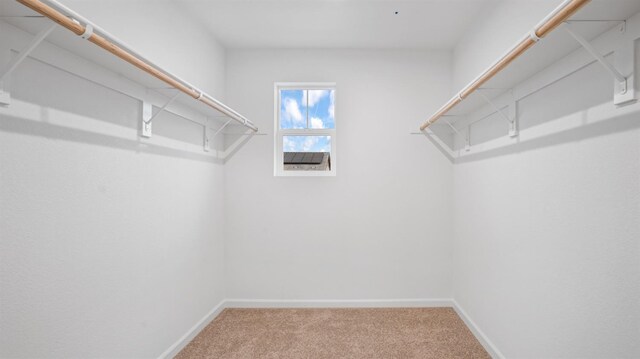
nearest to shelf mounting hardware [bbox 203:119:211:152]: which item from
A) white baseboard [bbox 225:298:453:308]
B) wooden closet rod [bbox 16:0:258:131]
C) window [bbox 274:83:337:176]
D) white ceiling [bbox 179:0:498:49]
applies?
wooden closet rod [bbox 16:0:258:131]

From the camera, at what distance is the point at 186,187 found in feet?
7.06

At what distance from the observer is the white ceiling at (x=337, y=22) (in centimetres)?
212

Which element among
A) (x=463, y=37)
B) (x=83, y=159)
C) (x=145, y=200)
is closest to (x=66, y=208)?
(x=83, y=159)

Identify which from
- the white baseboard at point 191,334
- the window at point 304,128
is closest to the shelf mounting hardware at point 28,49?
the white baseboard at point 191,334

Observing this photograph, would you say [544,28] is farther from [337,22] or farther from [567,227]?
[337,22]

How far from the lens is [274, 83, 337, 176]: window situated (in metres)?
2.91

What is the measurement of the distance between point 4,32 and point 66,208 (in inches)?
27.0

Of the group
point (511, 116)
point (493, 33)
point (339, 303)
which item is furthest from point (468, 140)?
point (339, 303)

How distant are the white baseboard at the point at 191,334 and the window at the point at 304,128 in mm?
1404

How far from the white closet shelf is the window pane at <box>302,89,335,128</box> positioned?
1183 mm

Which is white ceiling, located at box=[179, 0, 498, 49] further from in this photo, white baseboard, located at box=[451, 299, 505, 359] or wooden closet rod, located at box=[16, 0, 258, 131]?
white baseboard, located at box=[451, 299, 505, 359]

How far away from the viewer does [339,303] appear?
2791 millimetres

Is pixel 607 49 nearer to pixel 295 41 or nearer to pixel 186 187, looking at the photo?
pixel 295 41

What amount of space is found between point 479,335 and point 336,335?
109cm
